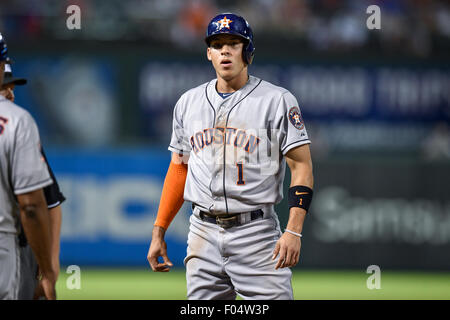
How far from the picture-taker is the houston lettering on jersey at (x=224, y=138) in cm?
396

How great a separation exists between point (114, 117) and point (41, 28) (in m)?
1.75

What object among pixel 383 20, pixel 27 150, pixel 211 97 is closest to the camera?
pixel 27 150

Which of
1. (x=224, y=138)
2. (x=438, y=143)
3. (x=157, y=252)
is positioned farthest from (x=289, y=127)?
(x=438, y=143)

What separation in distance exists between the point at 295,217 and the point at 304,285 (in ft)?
17.4

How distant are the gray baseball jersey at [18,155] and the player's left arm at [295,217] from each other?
4.35ft

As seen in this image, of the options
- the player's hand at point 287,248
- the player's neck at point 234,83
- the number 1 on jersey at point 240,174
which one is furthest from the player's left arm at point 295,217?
the player's neck at point 234,83

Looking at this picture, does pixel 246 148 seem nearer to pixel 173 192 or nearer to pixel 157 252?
pixel 173 192

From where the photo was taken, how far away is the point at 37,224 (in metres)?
3.12

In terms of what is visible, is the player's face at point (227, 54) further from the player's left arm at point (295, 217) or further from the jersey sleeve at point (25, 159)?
the jersey sleeve at point (25, 159)

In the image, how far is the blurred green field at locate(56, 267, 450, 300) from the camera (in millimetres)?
8023

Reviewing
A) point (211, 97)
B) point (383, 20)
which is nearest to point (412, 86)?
point (383, 20)

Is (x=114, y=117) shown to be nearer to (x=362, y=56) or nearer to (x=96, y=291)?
(x=96, y=291)

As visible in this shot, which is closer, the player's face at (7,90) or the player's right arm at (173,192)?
the player's face at (7,90)

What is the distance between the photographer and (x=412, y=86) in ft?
34.7
